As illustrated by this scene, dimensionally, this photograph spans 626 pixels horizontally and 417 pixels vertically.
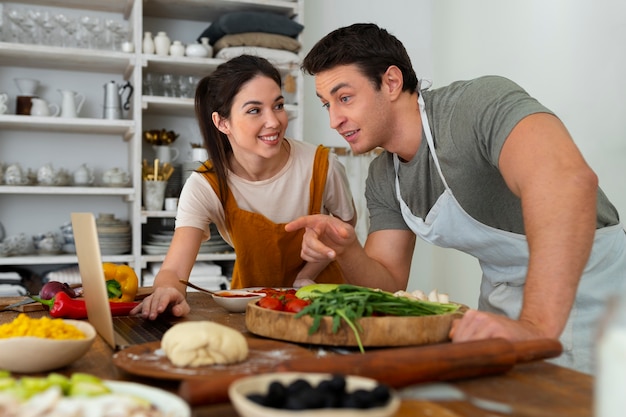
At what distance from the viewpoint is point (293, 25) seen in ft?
13.0

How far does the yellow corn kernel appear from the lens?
1120 mm

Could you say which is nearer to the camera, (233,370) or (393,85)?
(233,370)

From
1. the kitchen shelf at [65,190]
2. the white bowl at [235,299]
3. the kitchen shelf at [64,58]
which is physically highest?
the kitchen shelf at [64,58]

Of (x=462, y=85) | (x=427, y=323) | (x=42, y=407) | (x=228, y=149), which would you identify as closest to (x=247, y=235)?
(x=228, y=149)

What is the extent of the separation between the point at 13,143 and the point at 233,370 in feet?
11.2

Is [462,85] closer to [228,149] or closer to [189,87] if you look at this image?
[228,149]

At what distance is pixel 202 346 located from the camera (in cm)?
106

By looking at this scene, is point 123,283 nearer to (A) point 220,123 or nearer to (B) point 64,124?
(A) point 220,123

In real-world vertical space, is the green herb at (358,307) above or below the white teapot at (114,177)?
below

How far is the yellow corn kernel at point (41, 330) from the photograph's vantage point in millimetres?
1120

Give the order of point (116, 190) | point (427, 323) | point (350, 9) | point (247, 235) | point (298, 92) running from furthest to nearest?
1. point (350, 9)
2. point (298, 92)
3. point (116, 190)
4. point (247, 235)
5. point (427, 323)

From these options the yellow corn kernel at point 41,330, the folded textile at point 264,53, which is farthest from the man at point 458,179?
the folded textile at point 264,53

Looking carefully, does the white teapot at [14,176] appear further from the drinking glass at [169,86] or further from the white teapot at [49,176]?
the drinking glass at [169,86]

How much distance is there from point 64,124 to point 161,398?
126 inches
